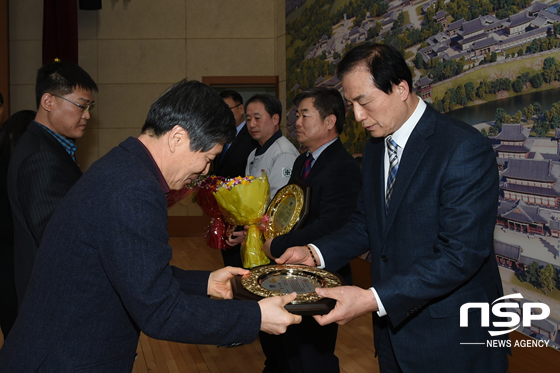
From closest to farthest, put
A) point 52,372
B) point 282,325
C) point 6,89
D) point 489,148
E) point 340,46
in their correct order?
1. point 52,372
2. point 282,325
3. point 489,148
4. point 340,46
5. point 6,89

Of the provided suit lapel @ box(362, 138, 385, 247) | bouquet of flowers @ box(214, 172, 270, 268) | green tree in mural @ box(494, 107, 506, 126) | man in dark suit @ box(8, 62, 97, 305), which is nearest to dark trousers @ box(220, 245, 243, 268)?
bouquet of flowers @ box(214, 172, 270, 268)

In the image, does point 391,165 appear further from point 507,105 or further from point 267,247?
point 507,105

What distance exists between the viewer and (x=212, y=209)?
9.32 ft

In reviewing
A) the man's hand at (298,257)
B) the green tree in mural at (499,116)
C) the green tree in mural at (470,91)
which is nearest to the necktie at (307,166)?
the man's hand at (298,257)

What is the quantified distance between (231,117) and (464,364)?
1.14 m

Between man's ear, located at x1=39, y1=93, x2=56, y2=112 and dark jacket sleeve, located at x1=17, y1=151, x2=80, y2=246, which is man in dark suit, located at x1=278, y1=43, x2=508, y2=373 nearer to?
dark jacket sleeve, located at x1=17, y1=151, x2=80, y2=246

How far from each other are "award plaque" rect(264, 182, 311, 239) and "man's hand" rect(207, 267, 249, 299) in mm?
640

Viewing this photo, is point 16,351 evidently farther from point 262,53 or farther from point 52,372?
point 262,53

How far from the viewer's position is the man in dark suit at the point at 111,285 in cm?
113

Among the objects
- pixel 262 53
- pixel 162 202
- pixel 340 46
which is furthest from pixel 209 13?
pixel 162 202

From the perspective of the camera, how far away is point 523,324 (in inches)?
118

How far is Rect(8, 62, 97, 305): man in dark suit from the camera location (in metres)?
1.86

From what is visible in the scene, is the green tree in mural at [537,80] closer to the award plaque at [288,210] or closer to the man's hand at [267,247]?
the award plaque at [288,210]

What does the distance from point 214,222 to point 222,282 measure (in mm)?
1182
